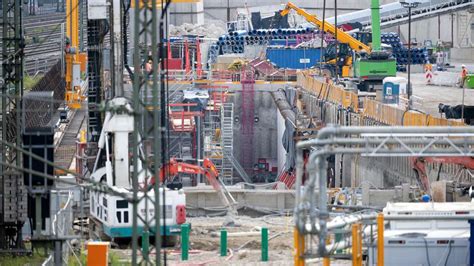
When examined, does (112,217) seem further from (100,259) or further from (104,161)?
(100,259)

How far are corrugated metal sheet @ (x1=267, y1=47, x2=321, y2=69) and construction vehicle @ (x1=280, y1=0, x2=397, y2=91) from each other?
61.3 inches

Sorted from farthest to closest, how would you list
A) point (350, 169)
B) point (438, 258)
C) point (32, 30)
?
point (32, 30) → point (350, 169) → point (438, 258)

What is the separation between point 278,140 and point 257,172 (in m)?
1.84

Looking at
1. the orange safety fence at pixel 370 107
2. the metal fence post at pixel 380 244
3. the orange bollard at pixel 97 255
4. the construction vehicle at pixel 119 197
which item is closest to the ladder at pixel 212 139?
the orange safety fence at pixel 370 107

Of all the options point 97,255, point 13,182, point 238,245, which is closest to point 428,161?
point 238,245

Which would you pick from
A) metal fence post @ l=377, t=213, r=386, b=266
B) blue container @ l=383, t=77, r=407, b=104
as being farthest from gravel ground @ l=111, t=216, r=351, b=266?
blue container @ l=383, t=77, r=407, b=104

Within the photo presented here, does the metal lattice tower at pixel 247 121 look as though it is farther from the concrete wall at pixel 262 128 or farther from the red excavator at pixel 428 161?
the red excavator at pixel 428 161

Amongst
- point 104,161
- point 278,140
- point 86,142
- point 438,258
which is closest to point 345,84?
point 278,140

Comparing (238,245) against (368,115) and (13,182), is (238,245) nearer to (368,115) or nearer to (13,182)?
(13,182)

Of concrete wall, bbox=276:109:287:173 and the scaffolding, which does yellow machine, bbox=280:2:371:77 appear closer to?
concrete wall, bbox=276:109:287:173

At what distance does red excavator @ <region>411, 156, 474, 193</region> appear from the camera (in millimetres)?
38031

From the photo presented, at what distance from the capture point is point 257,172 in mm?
64250

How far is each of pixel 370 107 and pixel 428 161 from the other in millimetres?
10242

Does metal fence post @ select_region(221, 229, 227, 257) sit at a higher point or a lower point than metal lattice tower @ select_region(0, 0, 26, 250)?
lower
